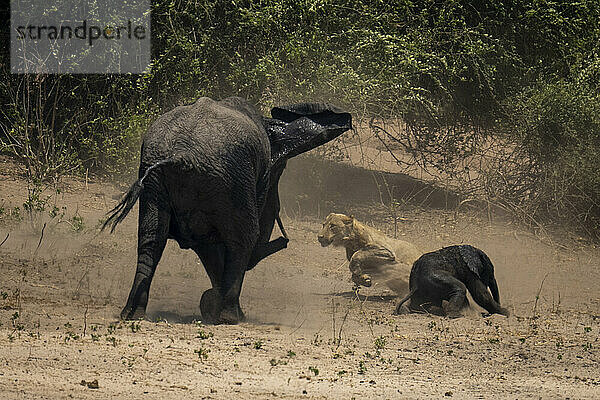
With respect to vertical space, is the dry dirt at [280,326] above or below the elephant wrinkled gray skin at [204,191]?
below

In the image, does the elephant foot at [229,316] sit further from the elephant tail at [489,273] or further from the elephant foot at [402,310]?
the elephant tail at [489,273]

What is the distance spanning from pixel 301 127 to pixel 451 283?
2.15 meters

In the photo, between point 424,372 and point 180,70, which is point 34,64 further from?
point 424,372

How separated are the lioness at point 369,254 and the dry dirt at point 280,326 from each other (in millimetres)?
208

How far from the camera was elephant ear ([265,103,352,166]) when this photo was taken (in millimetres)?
8188

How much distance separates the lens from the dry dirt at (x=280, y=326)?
5062 mm

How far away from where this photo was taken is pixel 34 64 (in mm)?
12711

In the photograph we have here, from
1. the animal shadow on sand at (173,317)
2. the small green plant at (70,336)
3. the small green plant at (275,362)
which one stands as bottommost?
the small green plant at (275,362)

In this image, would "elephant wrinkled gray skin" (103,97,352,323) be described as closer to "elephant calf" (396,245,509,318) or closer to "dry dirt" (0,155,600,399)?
"dry dirt" (0,155,600,399)

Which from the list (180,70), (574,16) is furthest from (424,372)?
(574,16)

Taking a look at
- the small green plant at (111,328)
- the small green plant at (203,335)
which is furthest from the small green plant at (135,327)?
the small green plant at (203,335)

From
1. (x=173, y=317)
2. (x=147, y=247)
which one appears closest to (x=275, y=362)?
(x=147, y=247)

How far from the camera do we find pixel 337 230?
9.69 m

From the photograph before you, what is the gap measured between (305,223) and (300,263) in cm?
212
